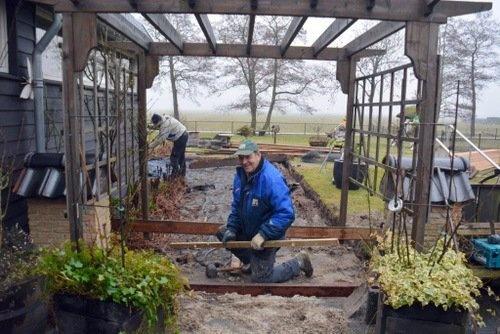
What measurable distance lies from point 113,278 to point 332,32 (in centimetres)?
373

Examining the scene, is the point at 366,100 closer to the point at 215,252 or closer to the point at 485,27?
the point at 215,252

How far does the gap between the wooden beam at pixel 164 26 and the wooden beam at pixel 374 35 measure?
8.06 ft

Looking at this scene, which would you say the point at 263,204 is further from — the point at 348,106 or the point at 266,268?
the point at 348,106

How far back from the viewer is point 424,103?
4.18m

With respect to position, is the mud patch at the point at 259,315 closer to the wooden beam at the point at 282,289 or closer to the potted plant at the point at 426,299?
the wooden beam at the point at 282,289

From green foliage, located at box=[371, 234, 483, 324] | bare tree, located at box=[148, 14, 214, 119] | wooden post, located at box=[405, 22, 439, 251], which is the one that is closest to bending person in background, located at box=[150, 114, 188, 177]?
wooden post, located at box=[405, 22, 439, 251]

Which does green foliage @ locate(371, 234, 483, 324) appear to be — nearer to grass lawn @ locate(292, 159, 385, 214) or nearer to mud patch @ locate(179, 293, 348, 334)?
mud patch @ locate(179, 293, 348, 334)

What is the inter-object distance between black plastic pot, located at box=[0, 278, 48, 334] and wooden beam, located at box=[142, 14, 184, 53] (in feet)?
8.62

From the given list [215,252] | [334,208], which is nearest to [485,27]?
[334,208]

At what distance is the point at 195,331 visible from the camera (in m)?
3.83

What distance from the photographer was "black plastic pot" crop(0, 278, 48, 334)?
120 inches

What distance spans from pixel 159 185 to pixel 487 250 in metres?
6.84

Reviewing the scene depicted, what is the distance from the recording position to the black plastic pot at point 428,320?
10.8 ft

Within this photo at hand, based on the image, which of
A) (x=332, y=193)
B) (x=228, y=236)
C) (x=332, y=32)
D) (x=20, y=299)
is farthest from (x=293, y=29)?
(x=332, y=193)
